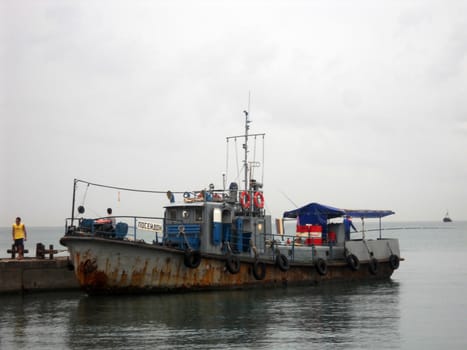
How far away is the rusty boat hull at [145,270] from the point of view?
2180 centimetres

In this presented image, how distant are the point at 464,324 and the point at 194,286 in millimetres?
9927

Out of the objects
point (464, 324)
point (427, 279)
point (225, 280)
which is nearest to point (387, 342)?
point (464, 324)

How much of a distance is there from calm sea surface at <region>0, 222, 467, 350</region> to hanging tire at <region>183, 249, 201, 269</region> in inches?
47.2

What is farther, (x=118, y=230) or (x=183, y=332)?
(x=118, y=230)

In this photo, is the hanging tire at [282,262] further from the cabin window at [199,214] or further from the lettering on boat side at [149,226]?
the lettering on boat side at [149,226]

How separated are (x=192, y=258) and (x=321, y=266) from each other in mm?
7427

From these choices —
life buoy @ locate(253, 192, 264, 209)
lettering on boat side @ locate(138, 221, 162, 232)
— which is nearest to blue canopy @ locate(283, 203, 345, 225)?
life buoy @ locate(253, 192, 264, 209)

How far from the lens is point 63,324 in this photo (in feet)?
61.3

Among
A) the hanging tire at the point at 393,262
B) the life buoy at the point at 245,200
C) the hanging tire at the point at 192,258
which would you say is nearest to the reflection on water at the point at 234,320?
the hanging tire at the point at 192,258

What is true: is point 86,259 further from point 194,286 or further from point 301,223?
point 301,223

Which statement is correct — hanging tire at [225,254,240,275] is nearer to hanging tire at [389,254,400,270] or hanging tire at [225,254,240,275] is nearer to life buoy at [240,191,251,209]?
life buoy at [240,191,251,209]

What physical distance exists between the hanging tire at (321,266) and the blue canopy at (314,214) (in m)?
2.73

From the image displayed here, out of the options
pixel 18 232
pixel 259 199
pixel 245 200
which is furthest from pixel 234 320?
pixel 18 232

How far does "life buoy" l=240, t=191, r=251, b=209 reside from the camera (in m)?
26.3
